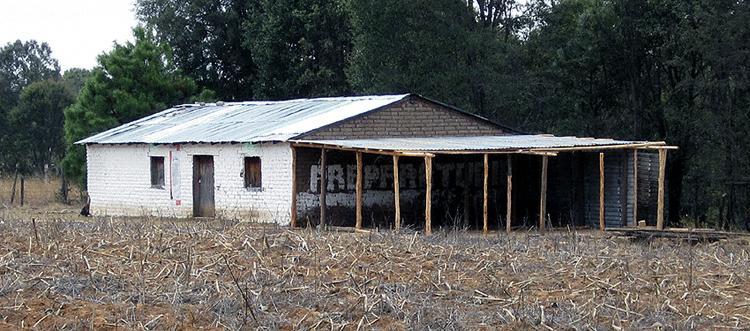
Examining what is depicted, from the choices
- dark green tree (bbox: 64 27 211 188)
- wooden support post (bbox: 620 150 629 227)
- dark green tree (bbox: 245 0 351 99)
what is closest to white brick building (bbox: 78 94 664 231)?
wooden support post (bbox: 620 150 629 227)

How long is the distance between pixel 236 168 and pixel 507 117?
14829 millimetres

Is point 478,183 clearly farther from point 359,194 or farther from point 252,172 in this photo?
point 252,172

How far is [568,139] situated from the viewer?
29.1 m

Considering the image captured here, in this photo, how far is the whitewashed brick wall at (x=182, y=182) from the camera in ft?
90.9

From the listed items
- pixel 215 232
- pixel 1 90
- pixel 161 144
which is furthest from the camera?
pixel 1 90

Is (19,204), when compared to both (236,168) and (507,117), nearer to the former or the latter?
(236,168)

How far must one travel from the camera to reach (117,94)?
40844 mm

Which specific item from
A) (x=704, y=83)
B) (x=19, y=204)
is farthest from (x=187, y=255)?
(x=19, y=204)

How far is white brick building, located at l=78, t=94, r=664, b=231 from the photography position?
89.7ft

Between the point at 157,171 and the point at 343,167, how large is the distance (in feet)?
20.0

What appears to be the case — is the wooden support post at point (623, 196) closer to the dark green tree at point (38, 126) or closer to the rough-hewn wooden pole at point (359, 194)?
the rough-hewn wooden pole at point (359, 194)

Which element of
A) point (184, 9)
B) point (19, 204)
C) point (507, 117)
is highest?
point (184, 9)

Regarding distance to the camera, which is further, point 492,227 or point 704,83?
point 704,83

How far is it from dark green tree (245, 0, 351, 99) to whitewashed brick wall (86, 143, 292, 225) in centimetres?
1437
